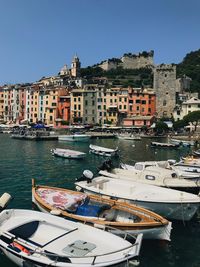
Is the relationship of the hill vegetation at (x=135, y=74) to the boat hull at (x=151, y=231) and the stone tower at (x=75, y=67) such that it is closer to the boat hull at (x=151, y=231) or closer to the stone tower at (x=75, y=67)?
the stone tower at (x=75, y=67)

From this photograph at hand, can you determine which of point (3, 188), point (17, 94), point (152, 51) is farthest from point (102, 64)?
point (3, 188)

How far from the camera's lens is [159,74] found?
9944 centimetres

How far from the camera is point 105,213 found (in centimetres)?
1655

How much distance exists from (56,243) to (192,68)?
15158cm

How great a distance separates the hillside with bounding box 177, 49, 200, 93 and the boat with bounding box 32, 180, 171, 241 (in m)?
119

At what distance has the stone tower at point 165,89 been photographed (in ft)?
319

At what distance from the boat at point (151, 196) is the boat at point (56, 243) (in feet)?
17.9

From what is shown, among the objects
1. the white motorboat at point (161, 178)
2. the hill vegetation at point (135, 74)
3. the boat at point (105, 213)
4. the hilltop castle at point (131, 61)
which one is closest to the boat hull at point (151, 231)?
the boat at point (105, 213)

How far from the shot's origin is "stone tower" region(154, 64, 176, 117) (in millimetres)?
97125

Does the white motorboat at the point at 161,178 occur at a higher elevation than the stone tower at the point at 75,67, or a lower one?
lower

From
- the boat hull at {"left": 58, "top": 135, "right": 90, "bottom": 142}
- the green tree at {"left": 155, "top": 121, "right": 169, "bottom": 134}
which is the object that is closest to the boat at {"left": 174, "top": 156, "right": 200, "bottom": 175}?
the boat hull at {"left": 58, "top": 135, "right": 90, "bottom": 142}

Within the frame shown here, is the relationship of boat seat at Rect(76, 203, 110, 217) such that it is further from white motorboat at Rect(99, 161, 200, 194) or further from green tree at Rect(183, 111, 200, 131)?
green tree at Rect(183, 111, 200, 131)

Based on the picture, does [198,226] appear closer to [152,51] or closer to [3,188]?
[3,188]

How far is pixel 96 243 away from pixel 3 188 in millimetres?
14790
